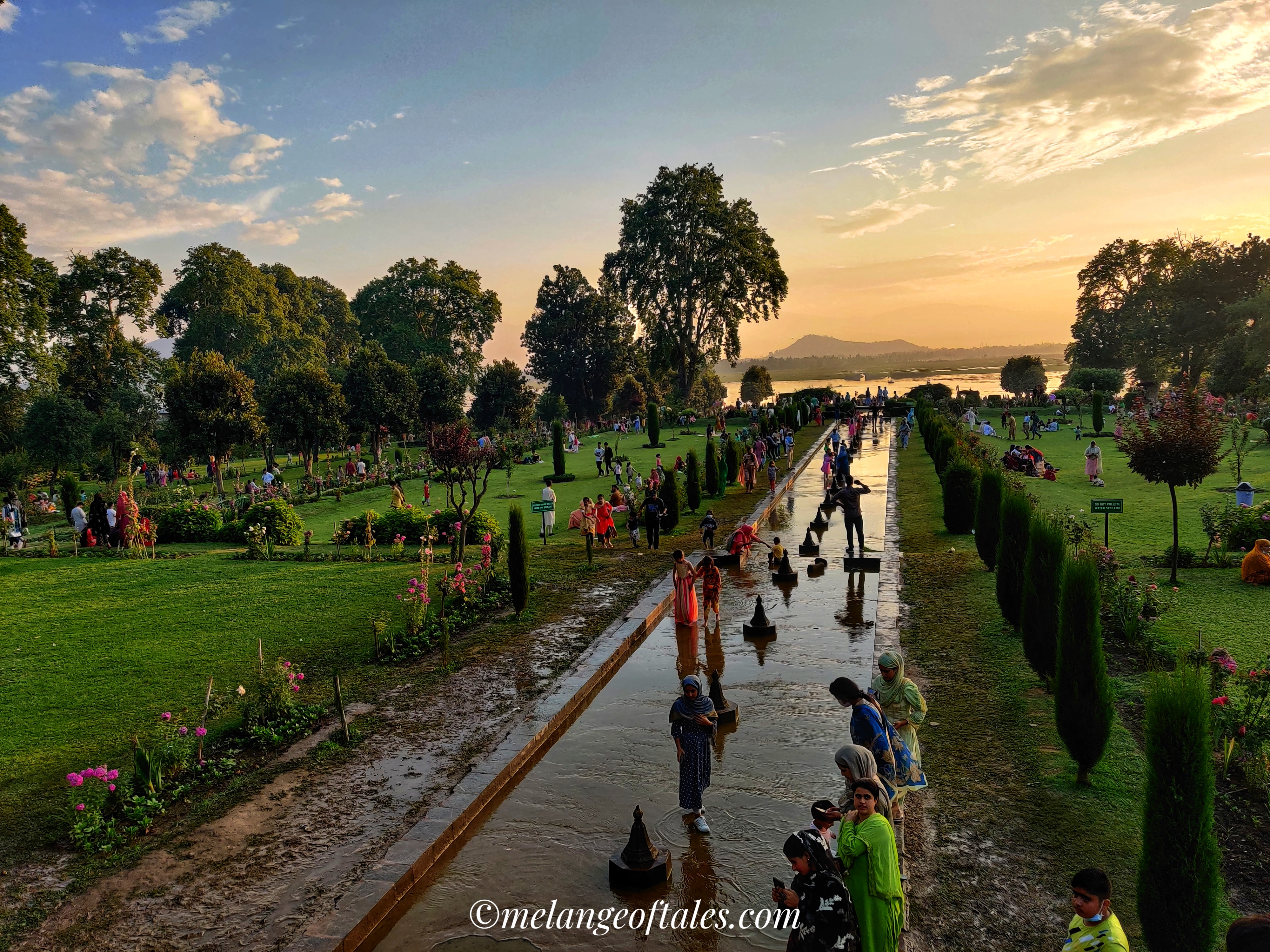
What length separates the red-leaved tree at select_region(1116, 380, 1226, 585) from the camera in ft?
42.6

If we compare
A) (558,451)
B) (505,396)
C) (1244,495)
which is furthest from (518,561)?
(505,396)

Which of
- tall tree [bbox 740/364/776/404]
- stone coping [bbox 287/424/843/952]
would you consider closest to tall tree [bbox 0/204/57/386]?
stone coping [bbox 287/424/843/952]

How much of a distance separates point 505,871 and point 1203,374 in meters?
76.5

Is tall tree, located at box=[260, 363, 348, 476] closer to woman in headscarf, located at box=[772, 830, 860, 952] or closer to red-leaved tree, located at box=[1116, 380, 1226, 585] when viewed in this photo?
red-leaved tree, located at box=[1116, 380, 1226, 585]

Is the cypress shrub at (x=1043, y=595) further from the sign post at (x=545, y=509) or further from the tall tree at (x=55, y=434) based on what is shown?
the tall tree at (x=55, y=434)

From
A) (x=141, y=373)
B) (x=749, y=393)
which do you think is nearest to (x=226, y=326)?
(x=141, y=373)

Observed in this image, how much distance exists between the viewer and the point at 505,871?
6.12m

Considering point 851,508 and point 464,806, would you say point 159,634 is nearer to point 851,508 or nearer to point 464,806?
point 464,806

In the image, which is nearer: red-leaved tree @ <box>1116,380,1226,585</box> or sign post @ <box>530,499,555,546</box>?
red-leaved tree @ <box>1116,380,1226,585</box>

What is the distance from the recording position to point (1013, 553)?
36.1 feet

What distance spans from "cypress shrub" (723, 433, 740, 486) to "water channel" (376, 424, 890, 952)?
17.0 m

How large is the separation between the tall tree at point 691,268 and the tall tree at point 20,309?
36415 mm

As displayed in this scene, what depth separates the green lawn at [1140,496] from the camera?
625 inches

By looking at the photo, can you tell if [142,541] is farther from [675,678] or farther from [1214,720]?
[1214,720]
